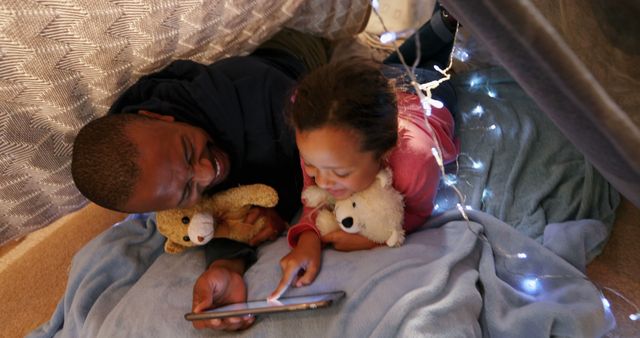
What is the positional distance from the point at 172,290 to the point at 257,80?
18.4 inches

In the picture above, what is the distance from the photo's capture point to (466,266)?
0.82 metres

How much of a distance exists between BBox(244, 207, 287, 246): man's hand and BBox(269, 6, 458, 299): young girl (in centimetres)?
9

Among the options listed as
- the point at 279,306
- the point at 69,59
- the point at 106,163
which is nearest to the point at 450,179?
the point at 279,306

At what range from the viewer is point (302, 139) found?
774mm

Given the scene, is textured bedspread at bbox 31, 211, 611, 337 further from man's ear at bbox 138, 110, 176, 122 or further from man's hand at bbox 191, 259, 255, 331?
man's ear at bbox 138, 110, 176, 122

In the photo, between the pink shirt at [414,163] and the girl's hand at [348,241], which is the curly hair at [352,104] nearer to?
the pink shirt at [414,163]

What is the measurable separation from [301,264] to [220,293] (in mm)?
168

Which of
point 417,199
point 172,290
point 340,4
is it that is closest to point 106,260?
point 172,290

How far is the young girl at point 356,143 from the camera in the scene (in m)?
A: 0.75

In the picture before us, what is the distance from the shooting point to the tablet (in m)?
0.77

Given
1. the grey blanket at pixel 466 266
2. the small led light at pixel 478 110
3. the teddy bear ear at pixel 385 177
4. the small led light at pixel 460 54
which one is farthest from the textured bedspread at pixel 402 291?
the small led light at pixel 460 54

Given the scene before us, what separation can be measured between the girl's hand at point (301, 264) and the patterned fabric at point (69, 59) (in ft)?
1.59

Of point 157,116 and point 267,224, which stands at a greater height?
point 157,116

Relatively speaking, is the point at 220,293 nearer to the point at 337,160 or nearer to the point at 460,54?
the point at 337,160
